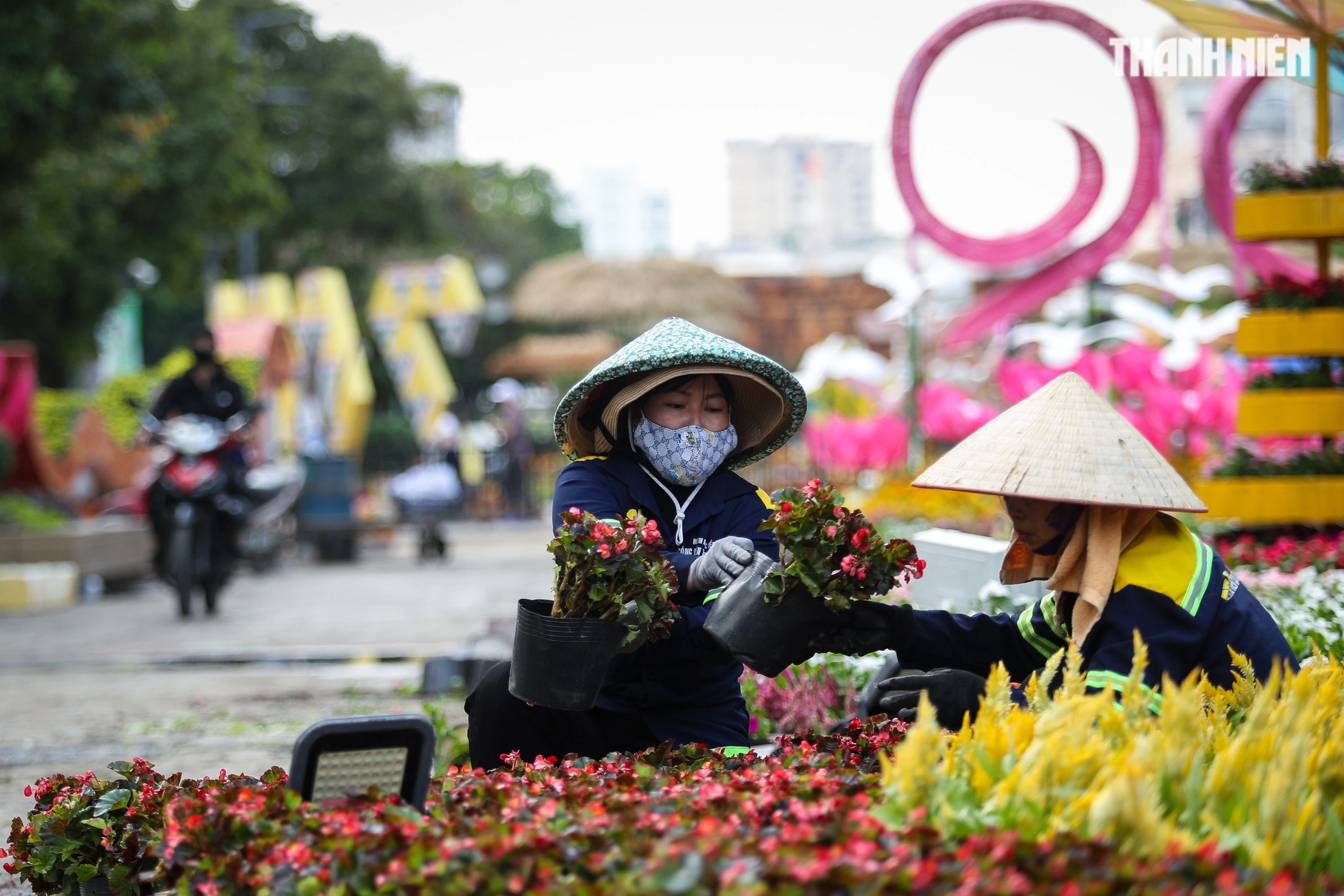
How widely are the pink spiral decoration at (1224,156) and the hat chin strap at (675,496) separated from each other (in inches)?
306

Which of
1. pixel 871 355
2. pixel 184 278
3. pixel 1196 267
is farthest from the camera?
pixel 1196 267

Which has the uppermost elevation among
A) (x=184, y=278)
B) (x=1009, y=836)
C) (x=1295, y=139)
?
(x=1295, y=139)

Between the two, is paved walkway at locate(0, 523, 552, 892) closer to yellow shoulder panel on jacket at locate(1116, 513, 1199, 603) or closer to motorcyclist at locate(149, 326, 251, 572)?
motorcyclist at locate(149, 326, 251, 572)

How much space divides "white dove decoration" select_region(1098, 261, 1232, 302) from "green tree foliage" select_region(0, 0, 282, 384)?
8979 mm

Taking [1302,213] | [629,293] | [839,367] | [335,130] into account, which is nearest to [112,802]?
[1302,213]

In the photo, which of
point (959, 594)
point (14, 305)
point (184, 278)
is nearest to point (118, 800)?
point (959, 594)

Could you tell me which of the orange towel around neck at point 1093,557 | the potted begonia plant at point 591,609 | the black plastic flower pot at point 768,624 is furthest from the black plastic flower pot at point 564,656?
the orange towel around neck at point 1093,557

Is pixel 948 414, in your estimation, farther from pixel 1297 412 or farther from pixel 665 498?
pixel 665 498

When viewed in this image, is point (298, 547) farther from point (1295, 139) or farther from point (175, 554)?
point (1295, 139)

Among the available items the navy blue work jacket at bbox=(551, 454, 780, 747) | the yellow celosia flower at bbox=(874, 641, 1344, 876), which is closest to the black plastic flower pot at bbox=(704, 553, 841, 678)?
the navy blue work jacket at bbox=(551, 454, 780, 747)

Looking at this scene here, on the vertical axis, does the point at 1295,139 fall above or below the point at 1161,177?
above

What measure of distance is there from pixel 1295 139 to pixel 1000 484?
62.2ft

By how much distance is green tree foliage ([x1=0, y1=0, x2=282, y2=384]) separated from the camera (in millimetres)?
9719

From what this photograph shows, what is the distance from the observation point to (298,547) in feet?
53.3
